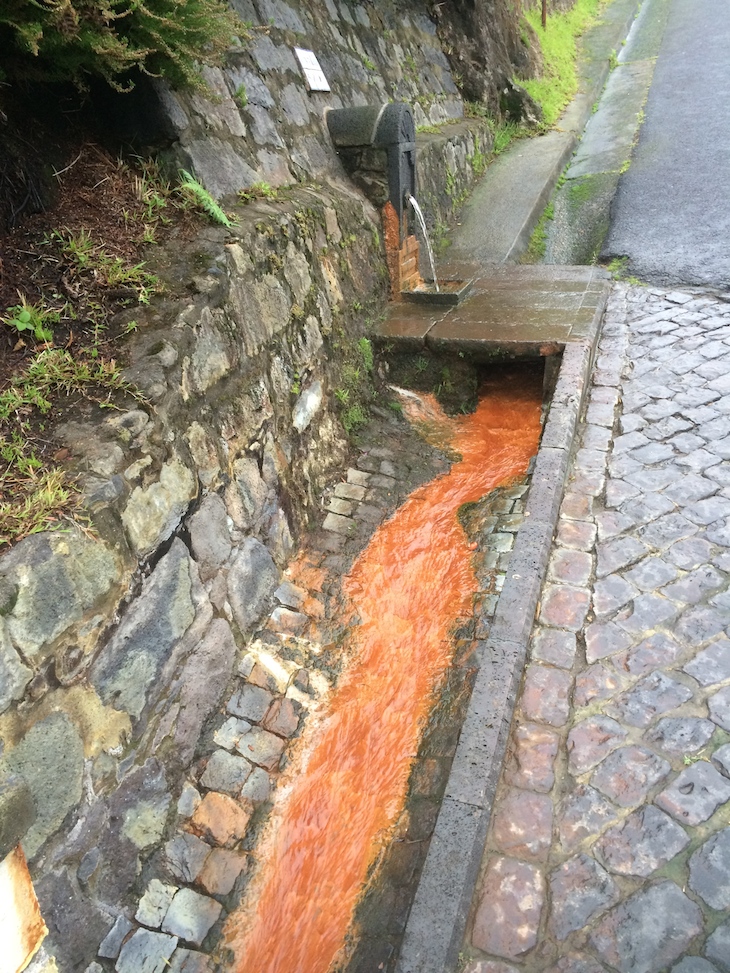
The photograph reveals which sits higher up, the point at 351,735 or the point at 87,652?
the point at 87,652

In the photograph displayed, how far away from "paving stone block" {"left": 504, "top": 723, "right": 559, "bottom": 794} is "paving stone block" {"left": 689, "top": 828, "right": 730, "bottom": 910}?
0.53m

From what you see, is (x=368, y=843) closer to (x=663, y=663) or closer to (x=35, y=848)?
(x=35, y=848)

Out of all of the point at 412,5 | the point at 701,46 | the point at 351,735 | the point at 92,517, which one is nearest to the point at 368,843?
→ the point at 351,735

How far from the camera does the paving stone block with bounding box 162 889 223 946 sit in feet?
8.13

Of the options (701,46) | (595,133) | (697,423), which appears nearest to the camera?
(697,423)

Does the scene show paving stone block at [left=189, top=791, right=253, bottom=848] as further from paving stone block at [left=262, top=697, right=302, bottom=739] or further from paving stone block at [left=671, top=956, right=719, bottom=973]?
paving stone block at [left=671, top=956, right=719, bottom=973]

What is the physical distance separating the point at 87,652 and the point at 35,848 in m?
0.60

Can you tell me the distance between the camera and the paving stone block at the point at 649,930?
6.94 feet

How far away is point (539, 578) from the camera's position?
11.1ft

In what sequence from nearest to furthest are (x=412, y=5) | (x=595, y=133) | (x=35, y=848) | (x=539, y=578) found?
(x=35, y=848), (x=539, y=578), (x=412, y=5), (x=595, y=133)

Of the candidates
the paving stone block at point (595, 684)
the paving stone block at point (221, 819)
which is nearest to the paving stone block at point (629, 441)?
the paving stone block at point (595, 684)

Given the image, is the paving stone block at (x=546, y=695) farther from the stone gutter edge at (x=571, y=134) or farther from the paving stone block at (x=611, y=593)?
the stone gutter edge at (x=571, y=134)

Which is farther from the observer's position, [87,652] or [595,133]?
[595,133]

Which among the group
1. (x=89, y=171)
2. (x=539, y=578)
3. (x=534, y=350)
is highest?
(x=89, y=171)
